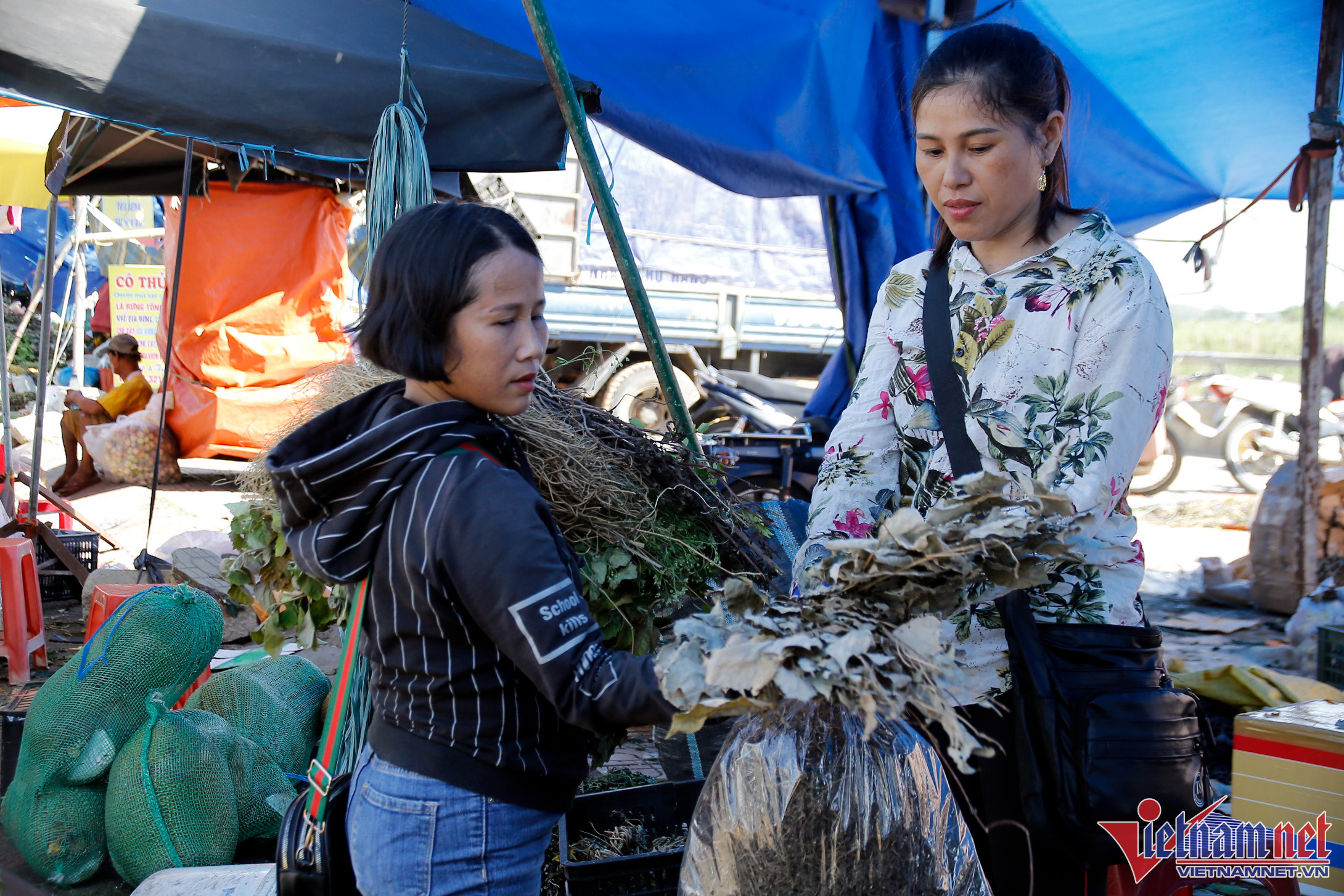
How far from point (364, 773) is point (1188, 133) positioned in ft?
19.7

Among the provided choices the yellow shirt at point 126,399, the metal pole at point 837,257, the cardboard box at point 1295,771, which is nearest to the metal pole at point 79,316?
the yellow shirt at point 126,399

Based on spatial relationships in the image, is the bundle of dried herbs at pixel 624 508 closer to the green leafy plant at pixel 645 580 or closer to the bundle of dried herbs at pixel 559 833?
the green leafy plant at pixel 645 580

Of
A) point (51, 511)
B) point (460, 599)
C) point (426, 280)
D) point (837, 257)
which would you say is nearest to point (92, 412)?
point (51, 511)

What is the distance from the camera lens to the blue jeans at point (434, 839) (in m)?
1.21

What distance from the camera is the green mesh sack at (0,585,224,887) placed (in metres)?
2.57

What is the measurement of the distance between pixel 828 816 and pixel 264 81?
2862 mm

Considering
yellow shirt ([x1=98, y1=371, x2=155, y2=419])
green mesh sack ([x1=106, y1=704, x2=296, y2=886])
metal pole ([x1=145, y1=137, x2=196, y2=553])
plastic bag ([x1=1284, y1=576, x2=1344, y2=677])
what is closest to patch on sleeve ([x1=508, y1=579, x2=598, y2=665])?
green mesh sack ([x1=106, y1=704, x2=296, y2=886])

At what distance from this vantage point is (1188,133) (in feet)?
18.1

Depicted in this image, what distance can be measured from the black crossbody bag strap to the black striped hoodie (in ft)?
2.16

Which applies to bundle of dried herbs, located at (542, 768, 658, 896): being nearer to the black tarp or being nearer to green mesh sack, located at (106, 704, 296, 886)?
green mesh sack, located at (106, 704, 296, 886)

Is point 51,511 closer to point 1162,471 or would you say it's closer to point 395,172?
point 395,172

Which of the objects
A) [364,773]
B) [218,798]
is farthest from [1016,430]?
[218,798]

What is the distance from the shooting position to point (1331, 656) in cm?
386

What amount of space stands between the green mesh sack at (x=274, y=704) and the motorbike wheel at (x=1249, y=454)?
34.1 ft
